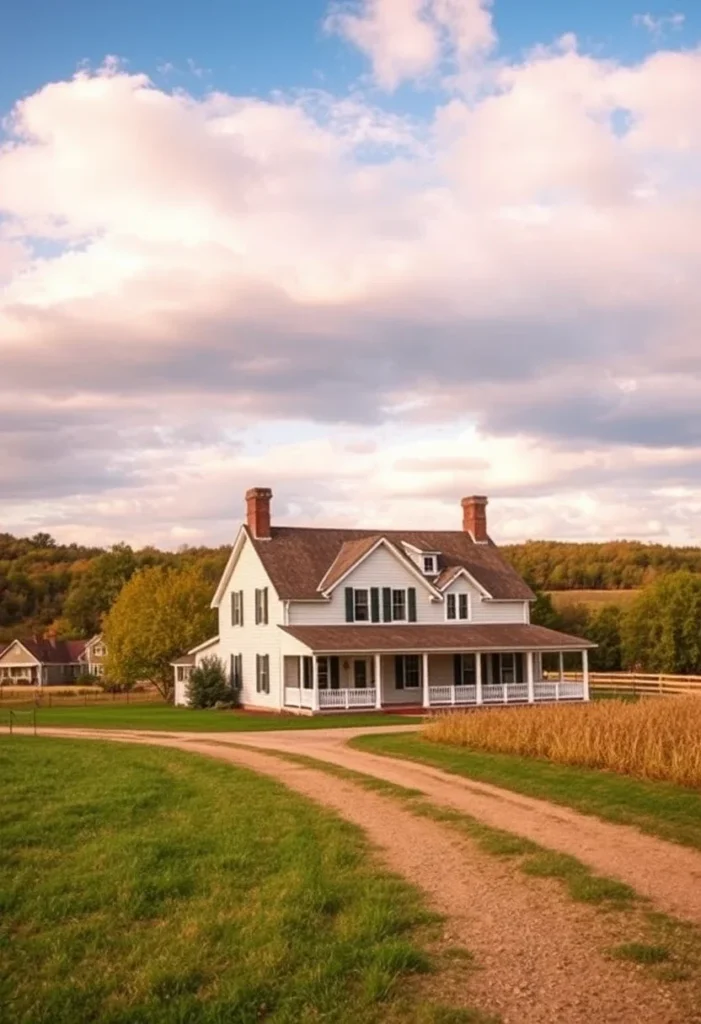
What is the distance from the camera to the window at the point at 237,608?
49000 mm

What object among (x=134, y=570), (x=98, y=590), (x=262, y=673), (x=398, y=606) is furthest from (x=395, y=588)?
(x=98, y=590)

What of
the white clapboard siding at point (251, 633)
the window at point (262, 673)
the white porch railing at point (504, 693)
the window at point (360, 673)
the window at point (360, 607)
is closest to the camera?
the white porch railing at point (504, 693)

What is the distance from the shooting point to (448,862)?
11.4 metres

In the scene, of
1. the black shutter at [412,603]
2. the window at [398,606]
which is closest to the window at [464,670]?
the black shutter at [412,603]

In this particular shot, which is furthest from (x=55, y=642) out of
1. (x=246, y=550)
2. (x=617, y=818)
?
(x=617, y=818)

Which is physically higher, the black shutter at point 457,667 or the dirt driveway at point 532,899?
the black shutter at point 457,667

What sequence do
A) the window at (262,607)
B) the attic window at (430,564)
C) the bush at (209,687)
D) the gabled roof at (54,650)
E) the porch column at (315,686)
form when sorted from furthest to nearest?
the gabled roof at (54,650) < the bush at (209,687) < the attic window at (430,564) < the window at (262,607) < the porch column at (315,686)

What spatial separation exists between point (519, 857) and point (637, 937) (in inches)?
126

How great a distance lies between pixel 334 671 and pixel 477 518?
43.3 ft

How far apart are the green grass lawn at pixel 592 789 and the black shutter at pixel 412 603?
23.9m

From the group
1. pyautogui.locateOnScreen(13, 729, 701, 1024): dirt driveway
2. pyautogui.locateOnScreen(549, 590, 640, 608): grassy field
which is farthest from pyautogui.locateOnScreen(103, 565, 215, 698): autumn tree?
pyautogui.locateOnScreen(13, 729, 701, 1024): dirt driveway

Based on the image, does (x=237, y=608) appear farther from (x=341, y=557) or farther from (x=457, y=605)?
(x=457, y=605)

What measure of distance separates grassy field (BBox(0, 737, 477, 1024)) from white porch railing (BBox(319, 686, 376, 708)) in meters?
26.2

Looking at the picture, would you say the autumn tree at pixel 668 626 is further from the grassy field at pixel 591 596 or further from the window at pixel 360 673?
the grassy field at pixel 591 596
